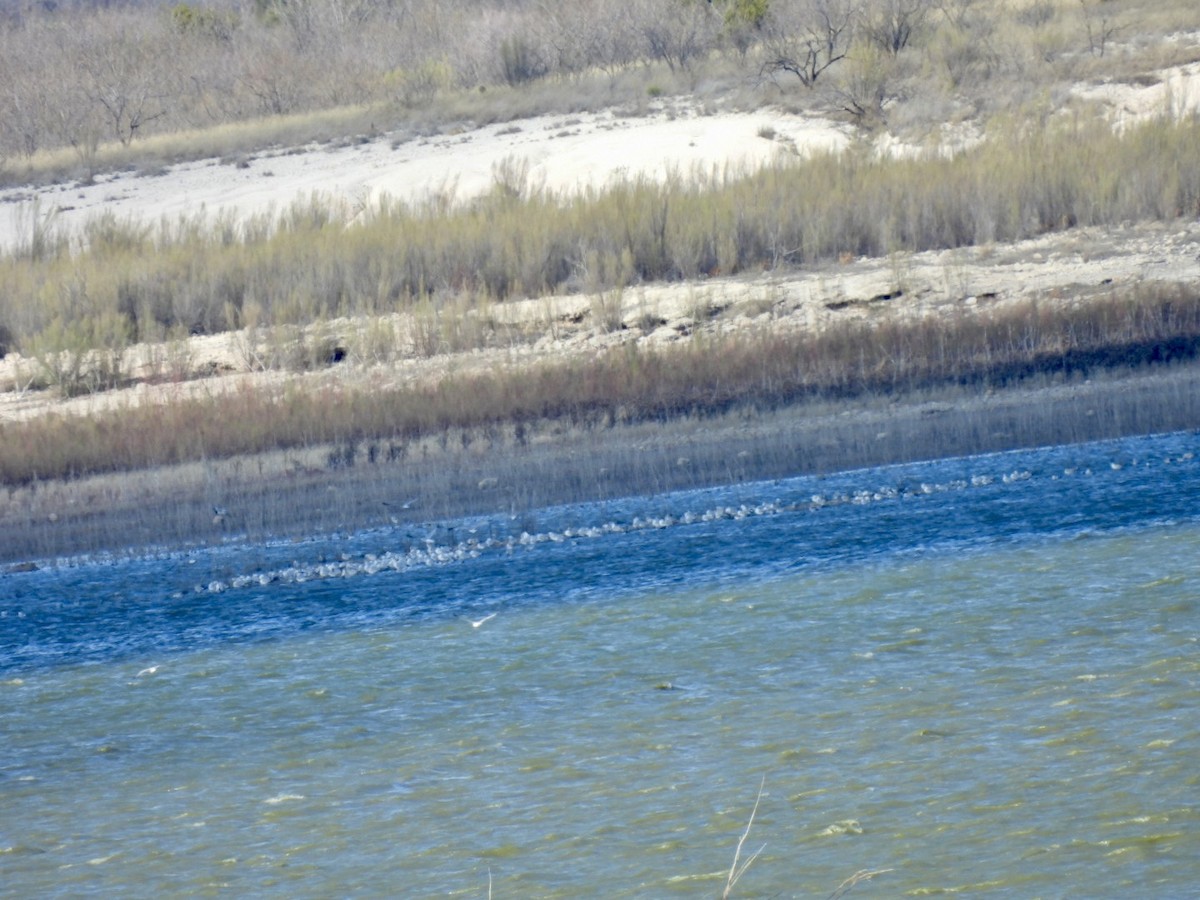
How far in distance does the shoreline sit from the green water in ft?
11.8

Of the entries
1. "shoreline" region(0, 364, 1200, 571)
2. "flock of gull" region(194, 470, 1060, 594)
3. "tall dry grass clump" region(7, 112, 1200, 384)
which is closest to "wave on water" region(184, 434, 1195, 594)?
"flock of gull" region(194, 470, 1060, 594)

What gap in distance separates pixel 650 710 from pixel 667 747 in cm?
49

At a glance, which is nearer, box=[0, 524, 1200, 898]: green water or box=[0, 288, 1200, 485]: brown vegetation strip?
box=[0, 524, 1200, 898]: green water

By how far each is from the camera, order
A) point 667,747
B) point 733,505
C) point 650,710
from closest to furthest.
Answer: point 667,747 < point 650,710 < point 733,505

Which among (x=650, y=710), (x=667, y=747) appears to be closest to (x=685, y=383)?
(x=650, y=710)

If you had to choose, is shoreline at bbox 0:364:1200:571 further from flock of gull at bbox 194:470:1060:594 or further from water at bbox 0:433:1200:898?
water at bbox 0:433:1200:898

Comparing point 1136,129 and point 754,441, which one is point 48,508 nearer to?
point 754,441

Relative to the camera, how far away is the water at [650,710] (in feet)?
16.2

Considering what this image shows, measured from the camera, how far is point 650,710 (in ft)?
21.1

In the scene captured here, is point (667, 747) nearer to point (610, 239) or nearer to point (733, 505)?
point (733, 505)

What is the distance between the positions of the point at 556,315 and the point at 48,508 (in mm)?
5853

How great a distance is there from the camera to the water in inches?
195

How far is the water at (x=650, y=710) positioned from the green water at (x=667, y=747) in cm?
2

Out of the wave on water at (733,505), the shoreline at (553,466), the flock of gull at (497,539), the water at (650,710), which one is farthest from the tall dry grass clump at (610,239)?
the water at (650,710)
